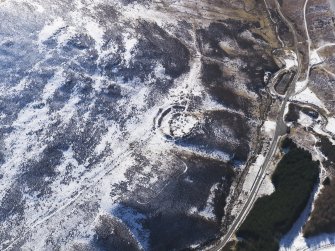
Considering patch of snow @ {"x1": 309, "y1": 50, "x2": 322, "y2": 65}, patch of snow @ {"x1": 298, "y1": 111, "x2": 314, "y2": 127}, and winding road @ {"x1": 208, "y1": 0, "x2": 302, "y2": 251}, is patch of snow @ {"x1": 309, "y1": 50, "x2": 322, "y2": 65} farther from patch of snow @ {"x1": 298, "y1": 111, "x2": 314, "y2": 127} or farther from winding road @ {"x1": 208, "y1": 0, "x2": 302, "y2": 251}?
patch of snow @ {"x1": 298, "y1": 111, "x2": 314, "y2": 127}

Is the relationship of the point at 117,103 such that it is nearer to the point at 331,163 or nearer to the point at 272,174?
the point at 272,174

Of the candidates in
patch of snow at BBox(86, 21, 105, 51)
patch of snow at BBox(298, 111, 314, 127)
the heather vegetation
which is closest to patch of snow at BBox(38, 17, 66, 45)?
patch of snow at BBox(86, 21, 105, 51)

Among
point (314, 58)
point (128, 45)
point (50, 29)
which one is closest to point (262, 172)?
point (314, 58)

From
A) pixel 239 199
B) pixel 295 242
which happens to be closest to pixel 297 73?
pixel 239 199

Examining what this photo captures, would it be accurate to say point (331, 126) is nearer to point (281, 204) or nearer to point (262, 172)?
point (262, 172)

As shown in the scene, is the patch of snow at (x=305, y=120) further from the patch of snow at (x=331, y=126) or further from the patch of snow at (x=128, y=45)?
the patch of snow at (x=128, y=45)
